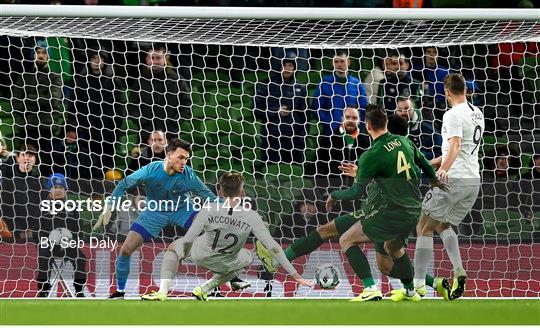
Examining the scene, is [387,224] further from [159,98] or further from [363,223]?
[159,98]

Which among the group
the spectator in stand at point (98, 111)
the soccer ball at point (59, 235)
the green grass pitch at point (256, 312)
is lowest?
the green grass pitch at point (256, 312)

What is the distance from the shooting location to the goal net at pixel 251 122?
7887 mm

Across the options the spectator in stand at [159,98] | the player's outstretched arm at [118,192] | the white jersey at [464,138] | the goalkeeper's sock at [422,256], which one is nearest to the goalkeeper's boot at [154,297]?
the player's outstretched arm at [118,192]

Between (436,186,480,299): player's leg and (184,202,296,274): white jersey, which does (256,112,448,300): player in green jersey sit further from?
(436,186,480,299): player's leg

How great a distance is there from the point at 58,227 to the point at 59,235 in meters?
0.05

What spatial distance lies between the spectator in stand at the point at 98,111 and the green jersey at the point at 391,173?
179 centimetres

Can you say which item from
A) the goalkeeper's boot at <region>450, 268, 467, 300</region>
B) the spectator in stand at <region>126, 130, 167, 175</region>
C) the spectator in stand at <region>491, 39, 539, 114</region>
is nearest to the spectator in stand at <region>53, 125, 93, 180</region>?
the spectator in stand at <region>126, 130, 167, 175</region>

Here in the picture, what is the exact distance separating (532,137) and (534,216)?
0.87 m

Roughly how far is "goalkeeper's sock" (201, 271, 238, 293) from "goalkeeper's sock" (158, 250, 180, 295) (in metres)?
0.22

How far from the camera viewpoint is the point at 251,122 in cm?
904

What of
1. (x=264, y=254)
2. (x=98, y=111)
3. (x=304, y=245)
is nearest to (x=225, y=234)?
(x=264, y=254)

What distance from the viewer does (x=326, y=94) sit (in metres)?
8.95

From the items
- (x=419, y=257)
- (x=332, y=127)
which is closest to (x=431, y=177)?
(x=419, y=257)

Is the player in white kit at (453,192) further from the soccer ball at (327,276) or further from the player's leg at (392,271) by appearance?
the soccer ball at (327,276)
